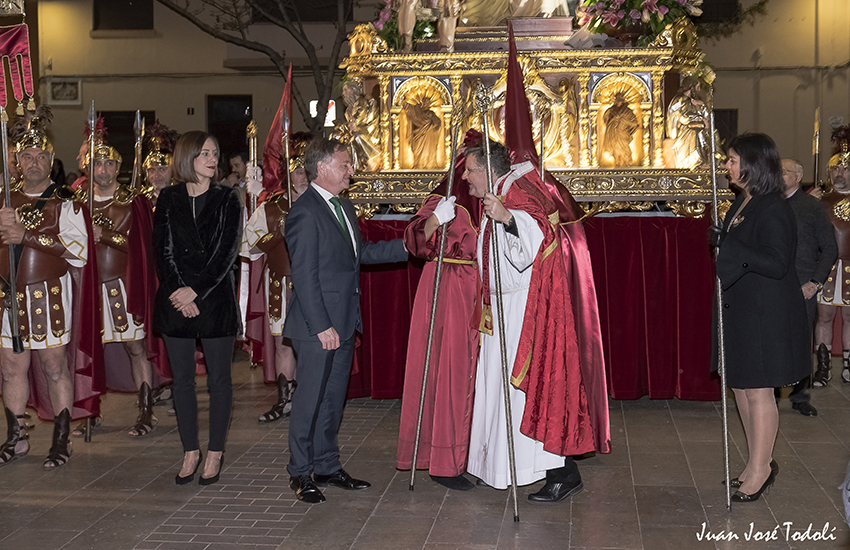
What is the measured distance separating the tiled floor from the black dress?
2.29 feet

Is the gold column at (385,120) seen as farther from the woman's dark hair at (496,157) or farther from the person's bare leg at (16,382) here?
the person's bare leg at (16,382)

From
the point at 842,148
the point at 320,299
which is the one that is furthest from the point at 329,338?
the point at 842,148

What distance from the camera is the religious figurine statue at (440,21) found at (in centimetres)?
703

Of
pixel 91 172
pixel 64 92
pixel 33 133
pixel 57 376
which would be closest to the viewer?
pixel 33 133

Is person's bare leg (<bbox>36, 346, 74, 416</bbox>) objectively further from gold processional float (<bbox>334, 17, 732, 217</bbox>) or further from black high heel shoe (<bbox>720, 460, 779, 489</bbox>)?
black high heel shoe (<bbox>720, 460, 779, 489</bbox>)

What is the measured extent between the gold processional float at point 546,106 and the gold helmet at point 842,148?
4.66ft

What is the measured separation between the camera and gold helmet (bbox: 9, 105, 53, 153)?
212 inches

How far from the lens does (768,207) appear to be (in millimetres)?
4309

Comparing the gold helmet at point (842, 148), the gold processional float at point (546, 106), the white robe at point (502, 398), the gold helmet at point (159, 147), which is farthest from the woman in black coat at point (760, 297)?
the gold helmet at point (159, 147)

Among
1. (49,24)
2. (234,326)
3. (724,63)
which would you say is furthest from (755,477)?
(49,24)

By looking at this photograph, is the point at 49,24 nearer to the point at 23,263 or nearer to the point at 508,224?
the point at 23,263

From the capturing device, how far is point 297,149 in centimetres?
753

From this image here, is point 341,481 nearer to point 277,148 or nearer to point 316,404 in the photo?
point 316,404

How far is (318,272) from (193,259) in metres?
0.73
